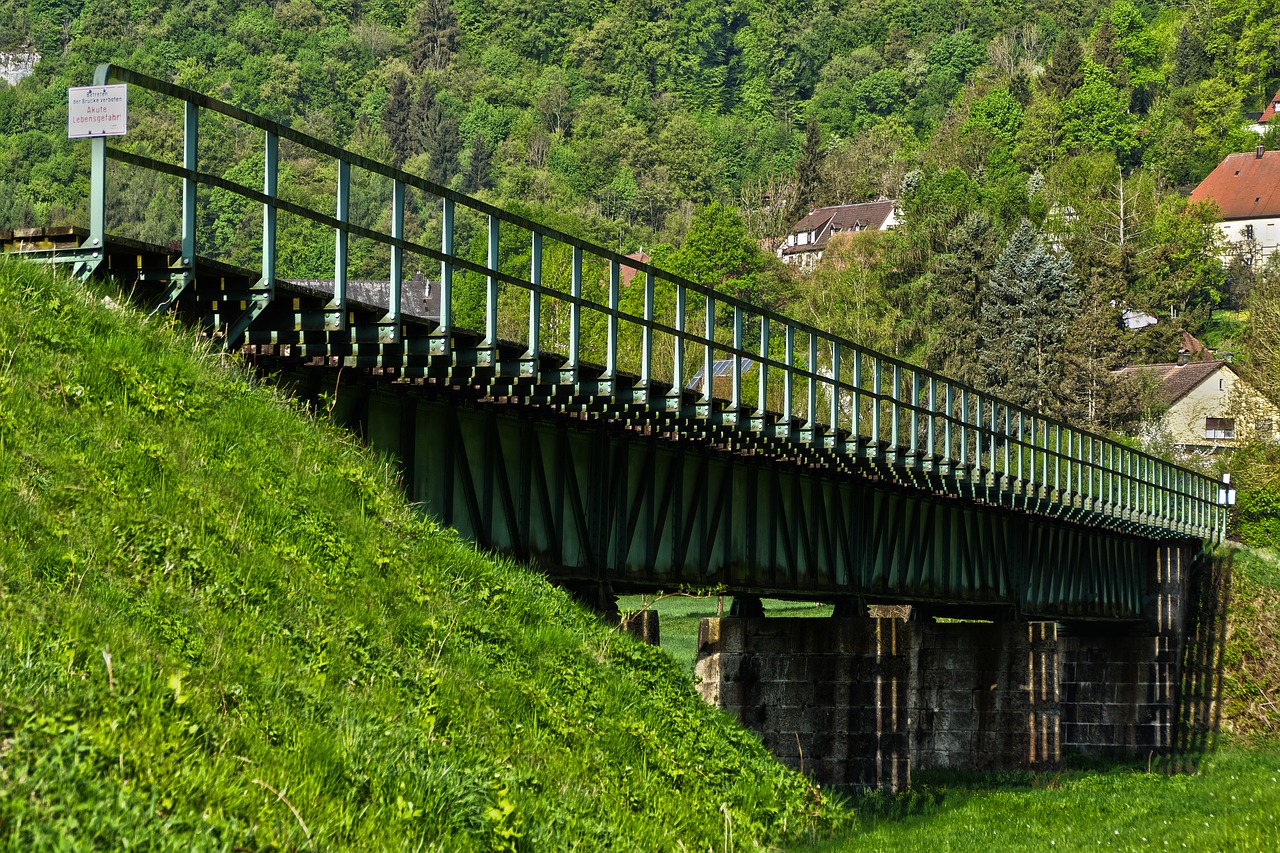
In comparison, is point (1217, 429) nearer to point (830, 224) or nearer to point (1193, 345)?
point (1193, 345)

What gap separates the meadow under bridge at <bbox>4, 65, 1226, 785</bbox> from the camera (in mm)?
14977

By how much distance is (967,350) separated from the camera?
10556 cm

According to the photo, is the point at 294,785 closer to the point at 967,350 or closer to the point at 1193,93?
the point at 967,350

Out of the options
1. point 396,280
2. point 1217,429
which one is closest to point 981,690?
point 396,280

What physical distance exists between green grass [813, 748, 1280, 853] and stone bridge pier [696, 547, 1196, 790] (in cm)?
90

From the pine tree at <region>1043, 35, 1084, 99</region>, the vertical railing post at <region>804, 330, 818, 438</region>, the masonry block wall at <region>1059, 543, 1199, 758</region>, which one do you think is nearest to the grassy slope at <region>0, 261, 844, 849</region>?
the vertical railing post at <region>804, 330, 818, 438</region>

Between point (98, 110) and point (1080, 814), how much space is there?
2190 centimetres

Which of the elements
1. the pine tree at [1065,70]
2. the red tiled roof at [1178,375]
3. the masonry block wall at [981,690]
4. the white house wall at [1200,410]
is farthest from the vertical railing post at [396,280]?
the pine tree at [1065,70]

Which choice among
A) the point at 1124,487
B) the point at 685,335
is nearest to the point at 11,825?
the point at 685,335

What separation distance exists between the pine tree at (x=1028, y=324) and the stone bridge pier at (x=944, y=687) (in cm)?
4851

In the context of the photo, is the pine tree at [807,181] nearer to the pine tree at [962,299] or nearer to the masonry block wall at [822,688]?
the pine tree at [962,299]

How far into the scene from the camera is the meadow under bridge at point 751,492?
14977 millimetres

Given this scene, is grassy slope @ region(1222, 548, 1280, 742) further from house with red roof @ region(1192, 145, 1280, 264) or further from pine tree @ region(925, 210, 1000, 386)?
house with red roof @ region(1192, 145, 1280, 264)

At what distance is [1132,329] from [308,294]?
11549cm
